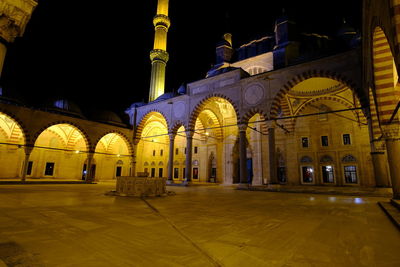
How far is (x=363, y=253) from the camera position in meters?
2.24

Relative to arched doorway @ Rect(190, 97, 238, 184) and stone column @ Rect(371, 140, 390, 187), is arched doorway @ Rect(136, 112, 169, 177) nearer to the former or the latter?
arched doorway @ Rect(190, 97, 238, 184)

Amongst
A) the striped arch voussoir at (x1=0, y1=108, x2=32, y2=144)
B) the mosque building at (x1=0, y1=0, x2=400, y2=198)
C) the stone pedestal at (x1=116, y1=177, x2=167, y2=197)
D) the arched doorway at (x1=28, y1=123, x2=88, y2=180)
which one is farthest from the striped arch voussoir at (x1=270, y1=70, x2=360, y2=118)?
the arched doorway at (x1=28, y1=123, x2=88, y2=180)

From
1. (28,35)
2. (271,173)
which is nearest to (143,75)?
(28,35)

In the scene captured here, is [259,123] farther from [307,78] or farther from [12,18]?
[12,18]

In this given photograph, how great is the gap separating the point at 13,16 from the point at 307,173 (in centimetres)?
1777

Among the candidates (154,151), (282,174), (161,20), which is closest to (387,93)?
(282,174)

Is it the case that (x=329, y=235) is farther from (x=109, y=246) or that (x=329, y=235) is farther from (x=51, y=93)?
(x=51, y=93)

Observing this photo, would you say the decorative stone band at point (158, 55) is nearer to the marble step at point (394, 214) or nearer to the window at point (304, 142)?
the window at point (304, 142)

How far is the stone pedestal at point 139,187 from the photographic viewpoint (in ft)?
24.6

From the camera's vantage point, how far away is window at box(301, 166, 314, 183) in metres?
16.1

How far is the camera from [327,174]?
15766mm

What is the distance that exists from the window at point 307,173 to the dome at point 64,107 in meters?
18.7

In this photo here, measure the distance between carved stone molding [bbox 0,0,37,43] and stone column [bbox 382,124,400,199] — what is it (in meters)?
8.71

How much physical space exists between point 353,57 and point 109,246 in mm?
12819
